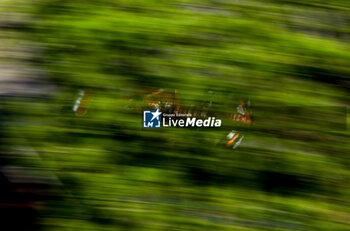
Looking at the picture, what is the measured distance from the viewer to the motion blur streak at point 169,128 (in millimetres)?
1725

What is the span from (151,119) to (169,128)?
3.8 inches

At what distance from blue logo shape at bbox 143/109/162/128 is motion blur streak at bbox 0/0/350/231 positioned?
32 mm

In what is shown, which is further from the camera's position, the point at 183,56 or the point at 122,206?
the point at 183,56

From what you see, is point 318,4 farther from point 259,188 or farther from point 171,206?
point 171,206

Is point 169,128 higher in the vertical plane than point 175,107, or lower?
lower

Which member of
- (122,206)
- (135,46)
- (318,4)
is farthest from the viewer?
(318,4)

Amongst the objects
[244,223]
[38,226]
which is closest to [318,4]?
[244,223]

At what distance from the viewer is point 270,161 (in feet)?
5.86

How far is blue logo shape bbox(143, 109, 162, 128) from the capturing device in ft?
5.67

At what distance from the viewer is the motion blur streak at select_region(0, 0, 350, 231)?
172 centimetres

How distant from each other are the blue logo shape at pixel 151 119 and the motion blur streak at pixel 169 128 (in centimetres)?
3

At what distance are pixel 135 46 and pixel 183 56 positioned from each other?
9.5 inches

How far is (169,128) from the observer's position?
1.75 m

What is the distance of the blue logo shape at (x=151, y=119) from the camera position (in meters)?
1.73
